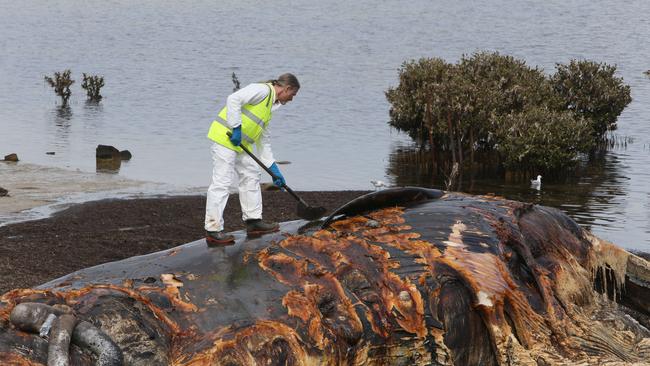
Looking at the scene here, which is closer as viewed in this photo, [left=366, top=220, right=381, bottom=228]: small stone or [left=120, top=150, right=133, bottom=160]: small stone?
[left=366, top=220, right=381, bottom=228]: small stone

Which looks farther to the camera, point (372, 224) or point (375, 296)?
point (372, 224)

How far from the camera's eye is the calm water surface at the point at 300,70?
33.7 m

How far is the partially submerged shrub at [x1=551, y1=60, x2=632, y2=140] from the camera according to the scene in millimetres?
38375

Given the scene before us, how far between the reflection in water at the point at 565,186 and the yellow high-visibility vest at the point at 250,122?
14.2m

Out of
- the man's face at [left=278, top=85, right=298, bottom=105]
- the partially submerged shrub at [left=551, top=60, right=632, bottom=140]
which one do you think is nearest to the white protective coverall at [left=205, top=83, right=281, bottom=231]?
the man's face at [left=278, top=85, right=298, bottom=105]

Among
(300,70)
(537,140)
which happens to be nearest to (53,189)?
(537,140)

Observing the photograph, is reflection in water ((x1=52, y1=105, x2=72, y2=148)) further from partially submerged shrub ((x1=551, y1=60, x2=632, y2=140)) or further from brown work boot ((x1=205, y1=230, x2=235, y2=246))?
brown work boot ((x1=205, y1=230, x2=235, y2=246))

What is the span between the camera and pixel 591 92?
38.5 metres

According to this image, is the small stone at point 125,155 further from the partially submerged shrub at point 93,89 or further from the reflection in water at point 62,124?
the partially submerged shrub at point 93,89

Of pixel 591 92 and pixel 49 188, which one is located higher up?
pixel 591 92

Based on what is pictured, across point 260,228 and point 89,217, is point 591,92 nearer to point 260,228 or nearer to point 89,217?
point 89,217

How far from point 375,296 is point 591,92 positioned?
103ft

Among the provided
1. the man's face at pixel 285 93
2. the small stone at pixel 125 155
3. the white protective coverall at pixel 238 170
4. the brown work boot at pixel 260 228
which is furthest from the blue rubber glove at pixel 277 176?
the small stone at pixel 125 155

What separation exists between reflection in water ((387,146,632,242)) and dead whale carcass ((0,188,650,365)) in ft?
44.7
